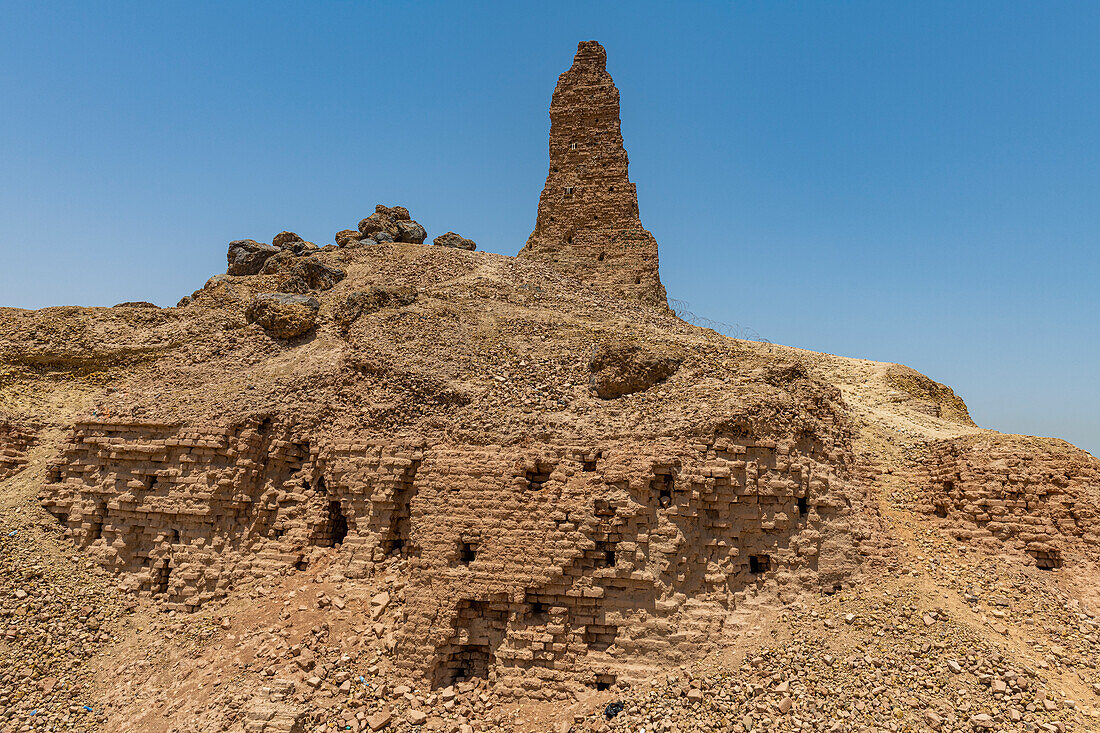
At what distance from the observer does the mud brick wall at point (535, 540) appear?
8.55 metres

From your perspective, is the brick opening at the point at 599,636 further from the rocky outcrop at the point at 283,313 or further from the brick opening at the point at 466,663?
the rocky outcrop at the point at 283,313

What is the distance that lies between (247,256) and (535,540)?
13812mm

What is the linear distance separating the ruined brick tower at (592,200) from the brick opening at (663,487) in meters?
8.46

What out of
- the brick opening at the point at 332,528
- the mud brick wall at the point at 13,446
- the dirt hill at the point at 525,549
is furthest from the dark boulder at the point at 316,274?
the brick opening at the point at 332,528

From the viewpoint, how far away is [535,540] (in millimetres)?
8961

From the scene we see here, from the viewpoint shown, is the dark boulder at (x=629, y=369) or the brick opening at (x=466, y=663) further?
the dark boulder at (x=629, y=369)

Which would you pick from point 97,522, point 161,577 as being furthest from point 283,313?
point 161,577

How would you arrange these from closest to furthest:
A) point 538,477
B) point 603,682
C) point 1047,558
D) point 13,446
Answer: point 603,682
point 1047,558
point 538,477
point 13,446

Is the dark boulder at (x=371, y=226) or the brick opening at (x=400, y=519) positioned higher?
the dark boulder at (x=371, y=226)

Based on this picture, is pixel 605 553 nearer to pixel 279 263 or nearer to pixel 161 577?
pixel 161 577

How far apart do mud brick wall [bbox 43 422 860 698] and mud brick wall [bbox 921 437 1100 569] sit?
6.95ft

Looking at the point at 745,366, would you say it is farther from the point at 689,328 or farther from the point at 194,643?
the point at 194,643

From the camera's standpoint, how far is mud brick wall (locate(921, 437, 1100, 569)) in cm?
945

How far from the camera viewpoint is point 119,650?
9586 mm
